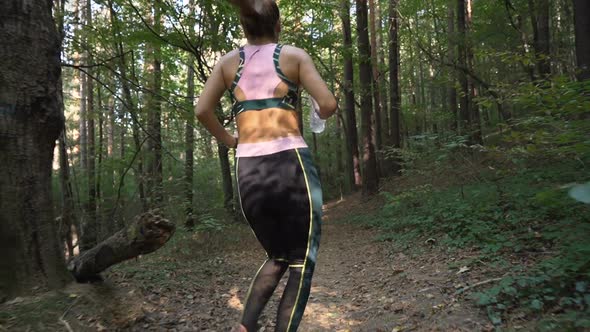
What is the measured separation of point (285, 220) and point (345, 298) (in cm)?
326

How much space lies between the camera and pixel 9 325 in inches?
95.2

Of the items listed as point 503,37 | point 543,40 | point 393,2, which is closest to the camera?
point 543,40

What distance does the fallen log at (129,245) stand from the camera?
3252 millimetres

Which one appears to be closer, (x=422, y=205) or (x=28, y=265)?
(x=28, y=265)

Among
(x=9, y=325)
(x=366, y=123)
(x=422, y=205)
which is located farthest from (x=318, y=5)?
(x=9, y=325)

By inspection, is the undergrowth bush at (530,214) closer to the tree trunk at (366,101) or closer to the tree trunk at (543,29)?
the tree trunk at (543,29)

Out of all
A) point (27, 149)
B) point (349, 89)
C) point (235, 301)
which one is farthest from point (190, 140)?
point (349, 89)

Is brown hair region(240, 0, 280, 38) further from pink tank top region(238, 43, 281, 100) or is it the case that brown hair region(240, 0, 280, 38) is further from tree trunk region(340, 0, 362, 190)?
tree trunk region(340, 0, 362, 190)

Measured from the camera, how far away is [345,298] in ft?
15.2

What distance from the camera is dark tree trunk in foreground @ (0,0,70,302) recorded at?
109 inches

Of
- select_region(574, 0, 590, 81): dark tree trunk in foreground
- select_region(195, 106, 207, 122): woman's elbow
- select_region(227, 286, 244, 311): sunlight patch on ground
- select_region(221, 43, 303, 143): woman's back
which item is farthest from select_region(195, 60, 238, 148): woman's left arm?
select_region(574, 0, 590, 81): dark tree trunk in foreground

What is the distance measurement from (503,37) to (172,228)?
15.2 meters

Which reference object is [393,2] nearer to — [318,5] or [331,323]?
[318,5]

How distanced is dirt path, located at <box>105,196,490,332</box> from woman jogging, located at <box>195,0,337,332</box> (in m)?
1.81
